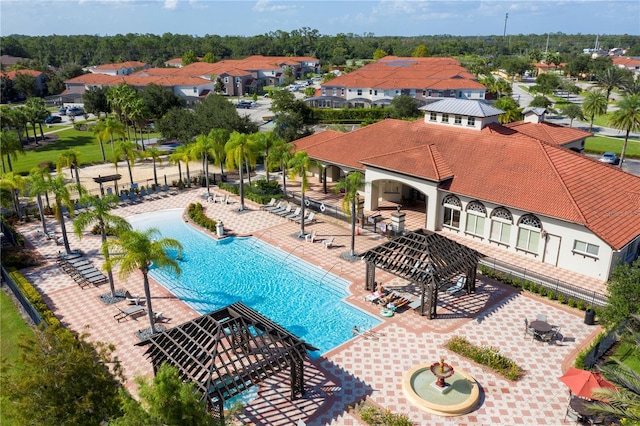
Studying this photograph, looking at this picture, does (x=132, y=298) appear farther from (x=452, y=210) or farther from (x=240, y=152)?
(x=452, y=210)

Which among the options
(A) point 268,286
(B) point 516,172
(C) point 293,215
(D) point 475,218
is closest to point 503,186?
(B) point 516,172

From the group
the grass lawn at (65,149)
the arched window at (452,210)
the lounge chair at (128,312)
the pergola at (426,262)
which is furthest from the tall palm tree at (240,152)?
the grass lawn at (65,149)

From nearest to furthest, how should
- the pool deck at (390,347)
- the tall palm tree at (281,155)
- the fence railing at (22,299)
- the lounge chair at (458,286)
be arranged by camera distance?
the pool deck at (390,347)
the fence railing at (22,299)
the lounge chair at (458,286)
the tall palm tree at (281,155)

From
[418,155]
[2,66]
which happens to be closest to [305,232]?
[418,155]

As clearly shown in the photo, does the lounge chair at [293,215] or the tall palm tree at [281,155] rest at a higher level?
the tall palm tree at [281,155]

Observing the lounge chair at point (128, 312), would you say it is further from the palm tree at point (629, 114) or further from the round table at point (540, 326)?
the palm tree at point (629, 114)

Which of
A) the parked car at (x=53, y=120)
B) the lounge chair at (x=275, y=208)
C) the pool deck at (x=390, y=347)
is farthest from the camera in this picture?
the parked car at (x=53, y=120)

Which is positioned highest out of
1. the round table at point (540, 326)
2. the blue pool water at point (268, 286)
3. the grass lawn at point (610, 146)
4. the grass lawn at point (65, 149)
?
the grass lawn at point (610, 146)
